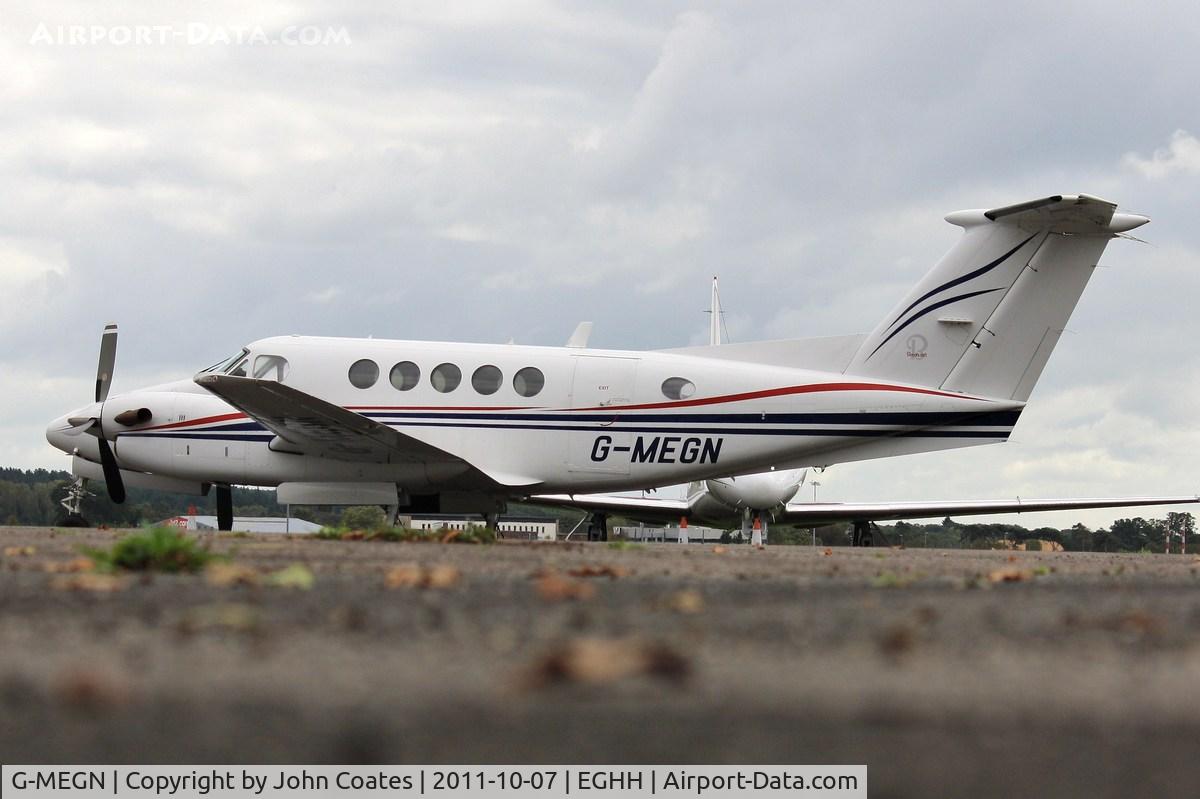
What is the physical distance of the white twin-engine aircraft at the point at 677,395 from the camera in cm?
1686

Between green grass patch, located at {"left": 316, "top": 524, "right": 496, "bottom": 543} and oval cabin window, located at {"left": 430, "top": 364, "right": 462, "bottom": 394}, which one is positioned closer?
green grass patch, located at {"left": 316, "top": 524, "right": 496, "bottom": 543}

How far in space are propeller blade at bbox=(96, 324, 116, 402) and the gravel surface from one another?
16.2 m

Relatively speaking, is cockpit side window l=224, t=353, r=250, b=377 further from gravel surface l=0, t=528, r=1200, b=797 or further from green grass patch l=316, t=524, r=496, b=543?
gravel surface l=0, t=528, r=1200, b=797

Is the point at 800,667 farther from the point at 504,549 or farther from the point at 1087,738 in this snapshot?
the point at 504,549

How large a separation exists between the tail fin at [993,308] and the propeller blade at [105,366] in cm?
1159

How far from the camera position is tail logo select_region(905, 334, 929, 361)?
674 inches

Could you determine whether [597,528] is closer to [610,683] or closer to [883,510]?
[883,510]

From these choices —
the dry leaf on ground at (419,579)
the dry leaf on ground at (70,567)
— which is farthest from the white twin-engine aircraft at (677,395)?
the dry leaf on ground at (419,579)

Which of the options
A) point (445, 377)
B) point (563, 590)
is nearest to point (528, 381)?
point (445, 377)

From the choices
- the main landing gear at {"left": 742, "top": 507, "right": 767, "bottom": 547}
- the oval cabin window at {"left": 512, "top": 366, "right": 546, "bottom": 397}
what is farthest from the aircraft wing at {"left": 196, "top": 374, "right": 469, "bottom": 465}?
the main landing gear at {"left": 742, "top": 507, "right": 767, "bottom": 547}

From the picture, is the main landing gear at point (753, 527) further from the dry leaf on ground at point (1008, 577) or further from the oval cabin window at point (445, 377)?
the dry leaf on ground at point (1008, 577)

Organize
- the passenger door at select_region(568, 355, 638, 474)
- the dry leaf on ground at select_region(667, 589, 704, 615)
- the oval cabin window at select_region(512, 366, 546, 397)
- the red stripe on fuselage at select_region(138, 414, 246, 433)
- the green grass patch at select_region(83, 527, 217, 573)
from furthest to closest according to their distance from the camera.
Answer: the red stripe on fuselage at select_region(138, 414, 246, 433), the oval cabin window at select_region(512, 366, 546, 397), the passenger door at select_region(568, 355, 638, 474), the green grass patch at select_region(83, 527, 217, 573), the dry leaf on ground at select_region(667, 589, 704, 615)

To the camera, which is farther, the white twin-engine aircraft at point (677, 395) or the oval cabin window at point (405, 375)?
the oval cabin window at point (405, 375)

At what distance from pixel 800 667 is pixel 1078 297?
49.5 feet
